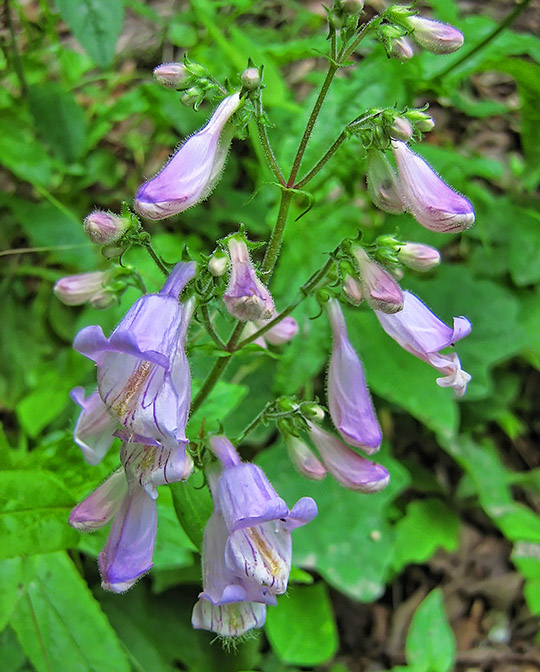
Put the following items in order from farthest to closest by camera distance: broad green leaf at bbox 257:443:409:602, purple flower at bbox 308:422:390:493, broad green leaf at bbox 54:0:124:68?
broad green leaf at bbox 257:443:409:602 → broad green leaf at bbox 54:0:124:68 → purple flower at bbox 308:422:390:493

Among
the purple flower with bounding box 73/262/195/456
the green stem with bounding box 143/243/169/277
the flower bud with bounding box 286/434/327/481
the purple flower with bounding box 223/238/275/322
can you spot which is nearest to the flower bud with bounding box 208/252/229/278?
the purple flower with bounding box 223/238/275/322

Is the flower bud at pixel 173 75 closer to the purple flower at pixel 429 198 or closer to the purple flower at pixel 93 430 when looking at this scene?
the purple flower at pixel 429 198

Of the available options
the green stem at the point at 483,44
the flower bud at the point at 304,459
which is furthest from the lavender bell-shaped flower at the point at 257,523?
the green stem at the point at 483,44

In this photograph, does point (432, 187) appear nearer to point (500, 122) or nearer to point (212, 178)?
point (212, 178)

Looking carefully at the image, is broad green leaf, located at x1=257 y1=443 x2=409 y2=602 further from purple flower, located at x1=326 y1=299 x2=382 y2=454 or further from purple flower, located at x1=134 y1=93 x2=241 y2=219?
purple flower, located at x1=134 y1=93 x2=241 y2=219

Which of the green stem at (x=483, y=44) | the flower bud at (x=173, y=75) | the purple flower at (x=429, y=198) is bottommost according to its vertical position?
the green stem at (x=483, y=44)

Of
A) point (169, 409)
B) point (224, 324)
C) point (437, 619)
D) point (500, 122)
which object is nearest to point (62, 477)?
point (224, 324)

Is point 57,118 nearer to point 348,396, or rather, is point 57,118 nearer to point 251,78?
point 251,78
